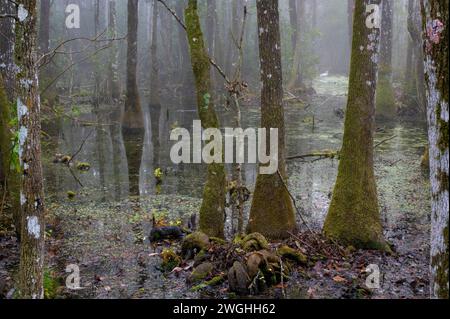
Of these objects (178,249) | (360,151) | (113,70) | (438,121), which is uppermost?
(113,70)

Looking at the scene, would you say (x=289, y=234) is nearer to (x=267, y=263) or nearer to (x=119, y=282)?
(x=267, y=263)

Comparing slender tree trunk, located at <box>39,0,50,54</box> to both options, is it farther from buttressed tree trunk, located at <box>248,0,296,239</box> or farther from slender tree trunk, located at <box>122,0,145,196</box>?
buttressed tree trunk, located at <box>248,0,296,239</box>

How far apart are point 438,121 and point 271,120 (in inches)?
180

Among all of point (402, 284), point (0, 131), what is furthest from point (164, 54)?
point (402, 284)

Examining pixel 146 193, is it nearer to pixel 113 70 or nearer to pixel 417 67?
pixel 417 67

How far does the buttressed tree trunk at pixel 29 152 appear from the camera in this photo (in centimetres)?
508

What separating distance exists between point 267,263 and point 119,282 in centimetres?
195

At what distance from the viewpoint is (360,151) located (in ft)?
25.8

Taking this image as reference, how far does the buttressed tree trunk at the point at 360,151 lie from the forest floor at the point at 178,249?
300 millimetres

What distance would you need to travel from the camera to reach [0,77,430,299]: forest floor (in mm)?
6555

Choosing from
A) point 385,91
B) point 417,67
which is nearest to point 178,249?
point 385,91

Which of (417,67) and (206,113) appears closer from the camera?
(206,113)

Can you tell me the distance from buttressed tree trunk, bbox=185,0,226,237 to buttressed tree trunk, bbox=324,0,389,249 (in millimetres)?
1725

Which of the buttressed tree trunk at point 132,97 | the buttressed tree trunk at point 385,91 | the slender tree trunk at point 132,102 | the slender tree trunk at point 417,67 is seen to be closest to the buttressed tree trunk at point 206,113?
the slender tree trunk at point 132,102
